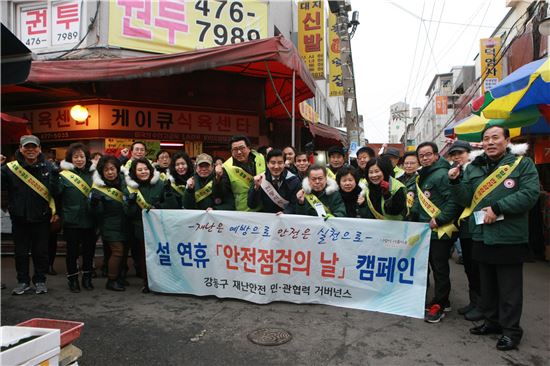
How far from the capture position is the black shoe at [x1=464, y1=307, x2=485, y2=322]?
165 inches

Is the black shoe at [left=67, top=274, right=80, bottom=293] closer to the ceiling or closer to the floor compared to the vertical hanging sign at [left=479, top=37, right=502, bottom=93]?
closer to the floor

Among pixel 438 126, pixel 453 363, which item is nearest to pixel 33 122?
pixel 453 363

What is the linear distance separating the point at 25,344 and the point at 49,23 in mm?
9088

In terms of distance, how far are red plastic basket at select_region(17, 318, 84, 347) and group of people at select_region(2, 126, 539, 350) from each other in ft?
7.44

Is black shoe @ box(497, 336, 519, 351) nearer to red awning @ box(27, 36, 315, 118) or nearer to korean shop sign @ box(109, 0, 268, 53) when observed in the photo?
red awning @ box(27, 36, 315, 118)

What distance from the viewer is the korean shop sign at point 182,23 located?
28.9ft

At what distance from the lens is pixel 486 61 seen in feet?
47.9

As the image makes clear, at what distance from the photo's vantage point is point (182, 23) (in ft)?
30.3

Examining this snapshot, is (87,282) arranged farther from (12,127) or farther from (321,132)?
(321,132)

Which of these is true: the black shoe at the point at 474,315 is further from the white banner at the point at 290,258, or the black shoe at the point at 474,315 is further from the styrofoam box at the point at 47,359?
the styrofoam box at the point at 47,359

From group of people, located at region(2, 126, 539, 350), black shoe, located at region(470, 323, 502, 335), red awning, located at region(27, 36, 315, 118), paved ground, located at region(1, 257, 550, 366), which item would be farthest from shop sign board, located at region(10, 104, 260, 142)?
black shoe, located at region(470, 323, 502, 335)

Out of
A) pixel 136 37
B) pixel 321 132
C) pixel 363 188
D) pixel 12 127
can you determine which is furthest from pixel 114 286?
pixel 321 132

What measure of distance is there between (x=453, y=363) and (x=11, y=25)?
11.1 metres

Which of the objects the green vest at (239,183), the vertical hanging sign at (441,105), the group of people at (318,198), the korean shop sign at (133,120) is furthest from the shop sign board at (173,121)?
the vertical hanging sign at (441,105)
